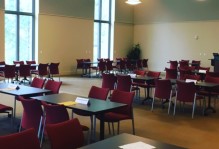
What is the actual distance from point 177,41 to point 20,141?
14593 mm

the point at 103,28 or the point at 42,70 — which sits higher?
the point at 103,28

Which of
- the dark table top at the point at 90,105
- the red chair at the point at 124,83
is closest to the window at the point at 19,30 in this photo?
the red chair at the point at 124,83

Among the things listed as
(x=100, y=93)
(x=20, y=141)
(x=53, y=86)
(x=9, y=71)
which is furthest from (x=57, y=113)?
(x=9, y=71)

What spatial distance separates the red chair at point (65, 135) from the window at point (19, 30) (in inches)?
408

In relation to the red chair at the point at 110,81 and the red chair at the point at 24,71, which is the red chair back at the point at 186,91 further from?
the red chair at the point at 24,71

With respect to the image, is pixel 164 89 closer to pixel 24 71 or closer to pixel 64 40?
pixel 24 71

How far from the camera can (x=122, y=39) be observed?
17.4 meters

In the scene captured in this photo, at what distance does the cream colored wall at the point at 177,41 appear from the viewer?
14.9m

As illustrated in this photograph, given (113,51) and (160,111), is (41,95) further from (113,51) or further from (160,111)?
(113,51)

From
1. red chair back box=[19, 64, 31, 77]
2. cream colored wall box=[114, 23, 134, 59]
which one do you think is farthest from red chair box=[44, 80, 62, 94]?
cream colored wall box=[114, 23, 134, 59]

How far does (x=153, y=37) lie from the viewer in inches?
672

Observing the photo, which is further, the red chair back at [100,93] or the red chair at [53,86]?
the red chair at [53,86]

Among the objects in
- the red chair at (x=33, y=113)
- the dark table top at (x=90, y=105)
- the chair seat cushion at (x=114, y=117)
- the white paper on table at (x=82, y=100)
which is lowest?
the chair seat cushion at (x=114, y=117)

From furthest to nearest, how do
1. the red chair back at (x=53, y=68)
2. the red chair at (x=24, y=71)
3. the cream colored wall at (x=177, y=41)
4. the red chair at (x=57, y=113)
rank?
the cream colored wall at (x=177, y=41)
the red chair back at (x=53, y=68)
the red chair at (x=24, y=71)
the red chair at (x=57, y=113)
